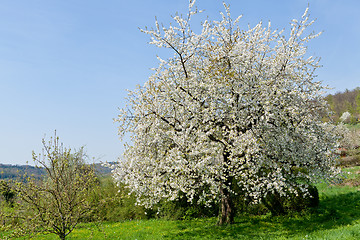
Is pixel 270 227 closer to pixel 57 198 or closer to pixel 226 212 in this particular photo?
pixel 226 212

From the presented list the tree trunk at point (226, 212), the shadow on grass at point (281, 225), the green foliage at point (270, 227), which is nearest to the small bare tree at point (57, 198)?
the green foliage at point (270, 227)

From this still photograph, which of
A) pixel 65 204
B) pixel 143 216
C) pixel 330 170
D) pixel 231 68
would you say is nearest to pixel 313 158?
pixel 330 170

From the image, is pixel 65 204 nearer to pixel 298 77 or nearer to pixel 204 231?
pixel 204 231

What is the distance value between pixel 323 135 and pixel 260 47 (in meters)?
6.21

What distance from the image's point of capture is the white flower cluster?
13.1m

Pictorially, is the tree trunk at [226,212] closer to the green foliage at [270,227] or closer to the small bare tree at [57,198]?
the green foliage at [270,227]

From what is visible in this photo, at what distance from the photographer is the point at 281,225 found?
1457 cm

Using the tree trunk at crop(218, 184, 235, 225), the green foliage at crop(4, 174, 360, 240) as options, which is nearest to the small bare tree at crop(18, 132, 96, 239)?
the green foliage at crop(4, 174, 360, 240)

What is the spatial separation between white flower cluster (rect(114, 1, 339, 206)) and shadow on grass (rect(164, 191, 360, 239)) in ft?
A: 6.47

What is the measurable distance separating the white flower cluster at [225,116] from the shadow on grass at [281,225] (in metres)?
1.97

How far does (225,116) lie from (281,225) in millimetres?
6952

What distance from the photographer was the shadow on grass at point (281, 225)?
13.2m

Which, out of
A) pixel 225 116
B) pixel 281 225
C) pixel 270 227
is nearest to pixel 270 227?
pixel 270 227

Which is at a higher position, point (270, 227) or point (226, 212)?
point (226, 212)
